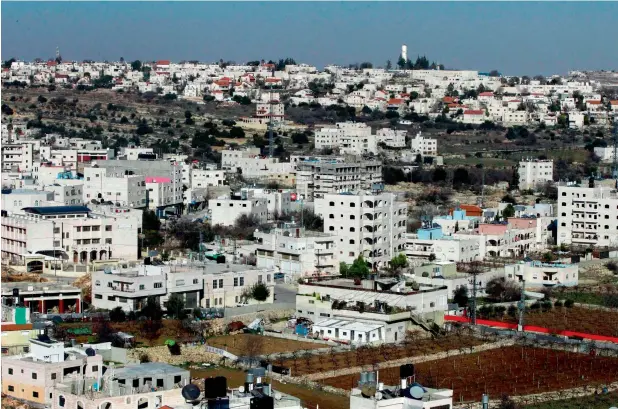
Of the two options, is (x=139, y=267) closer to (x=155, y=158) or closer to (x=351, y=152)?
(x=155, y=158)

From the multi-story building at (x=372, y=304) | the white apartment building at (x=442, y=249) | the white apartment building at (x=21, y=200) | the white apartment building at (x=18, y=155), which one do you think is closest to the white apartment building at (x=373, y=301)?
the multi-story building at (x=372, y=304)

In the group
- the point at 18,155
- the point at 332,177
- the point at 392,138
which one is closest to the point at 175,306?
the point at 332,177

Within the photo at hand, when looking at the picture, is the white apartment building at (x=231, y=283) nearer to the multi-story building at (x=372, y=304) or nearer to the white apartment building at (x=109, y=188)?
the multi-story building at (x=372, y=304)

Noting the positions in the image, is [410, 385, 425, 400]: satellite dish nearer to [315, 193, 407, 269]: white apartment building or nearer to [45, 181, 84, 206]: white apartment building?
[315, 193, 407, 269]: white apartment building

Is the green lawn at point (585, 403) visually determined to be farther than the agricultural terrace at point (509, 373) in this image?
No

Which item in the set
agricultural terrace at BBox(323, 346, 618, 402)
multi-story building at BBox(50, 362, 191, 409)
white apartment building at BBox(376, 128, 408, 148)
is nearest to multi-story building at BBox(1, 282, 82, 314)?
agricultural terrace at BBox(323, 346, 618, 402)

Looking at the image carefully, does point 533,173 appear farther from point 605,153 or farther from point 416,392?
point 416,392

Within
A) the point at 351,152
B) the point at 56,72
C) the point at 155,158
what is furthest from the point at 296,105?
the point at 155,158
